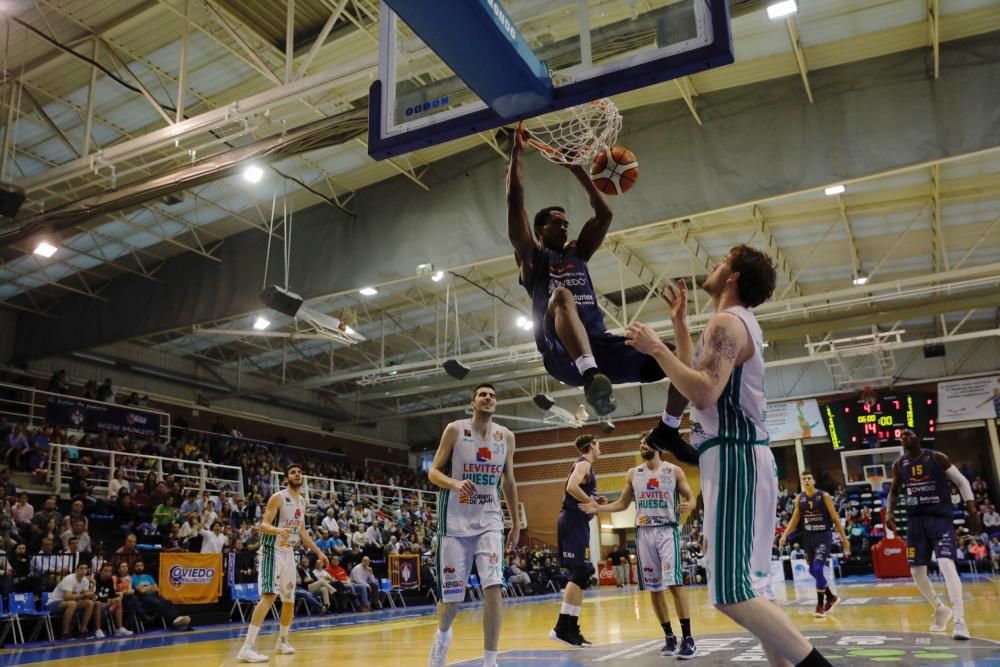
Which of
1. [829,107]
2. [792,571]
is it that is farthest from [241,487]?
[829,107]

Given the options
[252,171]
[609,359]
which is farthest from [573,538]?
[252,171]

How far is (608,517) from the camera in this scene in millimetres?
34594

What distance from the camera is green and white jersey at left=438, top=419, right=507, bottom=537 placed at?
19.3 feet

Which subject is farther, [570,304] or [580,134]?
[580,134]

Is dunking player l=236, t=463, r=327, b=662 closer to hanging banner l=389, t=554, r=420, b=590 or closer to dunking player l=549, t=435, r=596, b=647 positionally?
dunking player l=549, t=435, r=596, b=647

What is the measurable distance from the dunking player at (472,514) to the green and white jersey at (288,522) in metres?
4.07

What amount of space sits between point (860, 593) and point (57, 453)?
58.4 feet

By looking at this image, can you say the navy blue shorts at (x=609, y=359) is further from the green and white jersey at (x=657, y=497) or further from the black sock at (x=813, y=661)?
the green and white jersey at (x=657, y=497)

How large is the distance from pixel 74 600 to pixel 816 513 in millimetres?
11419

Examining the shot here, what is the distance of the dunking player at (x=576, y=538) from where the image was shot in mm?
7766

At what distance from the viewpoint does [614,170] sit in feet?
18.1

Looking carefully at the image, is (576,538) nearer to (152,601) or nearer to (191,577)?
(152,601)

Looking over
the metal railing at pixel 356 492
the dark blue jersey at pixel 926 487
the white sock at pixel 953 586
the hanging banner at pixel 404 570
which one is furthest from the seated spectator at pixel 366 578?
the white sock at pixel 953 586

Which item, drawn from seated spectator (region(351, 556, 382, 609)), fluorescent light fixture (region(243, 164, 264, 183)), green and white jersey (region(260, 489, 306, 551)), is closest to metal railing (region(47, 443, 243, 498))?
seated spectator (region(351, 556, 382, 609))
